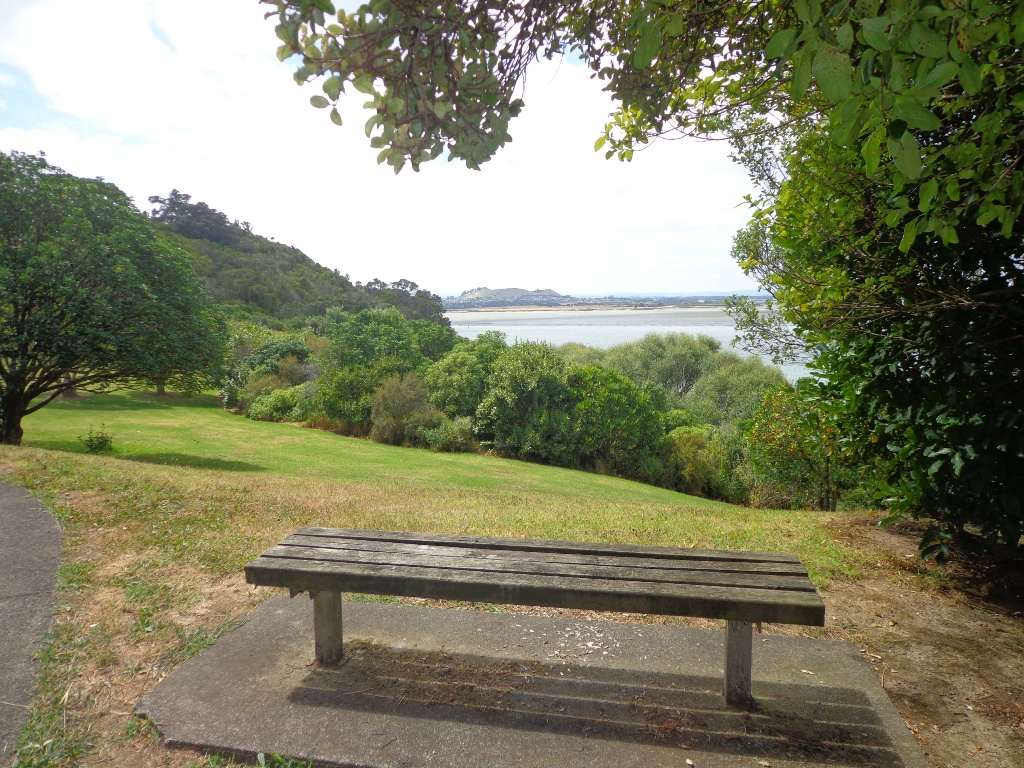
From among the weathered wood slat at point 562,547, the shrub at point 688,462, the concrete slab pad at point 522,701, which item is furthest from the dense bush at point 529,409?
the weathered wood slat at point 562,547

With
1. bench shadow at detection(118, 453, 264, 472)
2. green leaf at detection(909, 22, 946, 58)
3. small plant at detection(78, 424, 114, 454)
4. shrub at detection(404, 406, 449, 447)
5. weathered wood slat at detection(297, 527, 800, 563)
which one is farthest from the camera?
shrub at detection(404, 406, 449, 447)

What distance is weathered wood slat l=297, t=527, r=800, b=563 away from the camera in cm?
348

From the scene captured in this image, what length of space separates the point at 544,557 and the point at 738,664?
1103 mm

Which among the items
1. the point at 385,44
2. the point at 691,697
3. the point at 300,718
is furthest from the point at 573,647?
the point at 385,44

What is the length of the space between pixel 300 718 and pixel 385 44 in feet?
11.1

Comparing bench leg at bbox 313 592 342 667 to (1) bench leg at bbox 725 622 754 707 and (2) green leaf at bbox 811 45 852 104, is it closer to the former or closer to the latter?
(1) bench leg at bbox 725 622 754 707

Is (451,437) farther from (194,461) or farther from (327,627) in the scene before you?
(327,627)

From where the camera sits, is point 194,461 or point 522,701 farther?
point 194,461

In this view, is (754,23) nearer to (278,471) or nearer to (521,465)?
(278,471)

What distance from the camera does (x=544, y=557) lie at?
11.4ft

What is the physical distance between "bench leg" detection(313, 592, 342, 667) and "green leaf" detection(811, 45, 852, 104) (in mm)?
3287

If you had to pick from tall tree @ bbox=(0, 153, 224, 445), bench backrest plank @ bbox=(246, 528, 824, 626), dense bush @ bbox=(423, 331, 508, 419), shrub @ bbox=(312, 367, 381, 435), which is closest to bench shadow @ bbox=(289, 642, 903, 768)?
bench backrest plank @ bbox=(246, 528, 824, 626)


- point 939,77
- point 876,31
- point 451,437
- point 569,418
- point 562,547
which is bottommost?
point 451,437

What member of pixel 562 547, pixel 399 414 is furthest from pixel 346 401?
pixel 562 547
